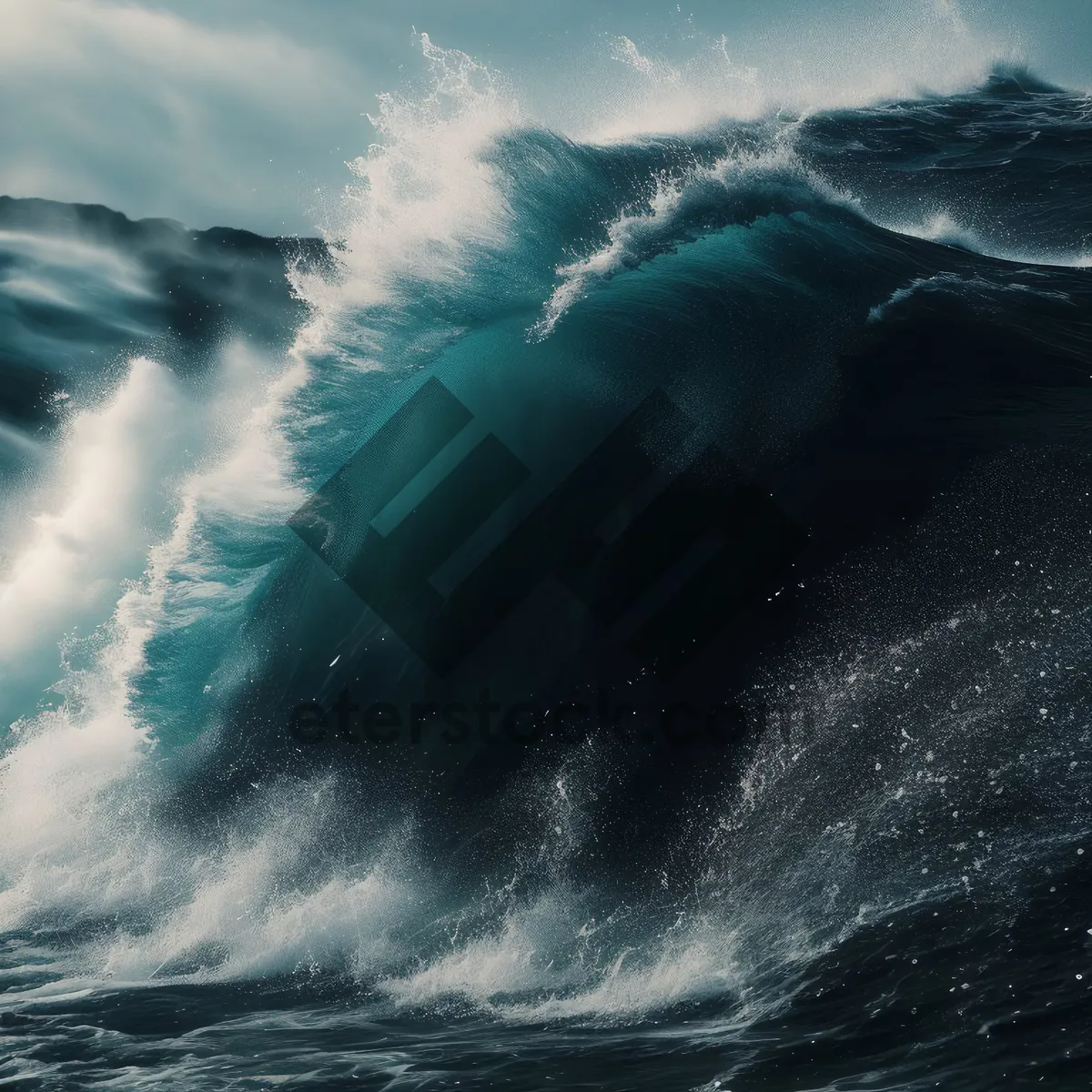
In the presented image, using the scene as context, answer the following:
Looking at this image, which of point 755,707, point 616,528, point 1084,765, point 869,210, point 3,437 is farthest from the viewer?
point 3,437

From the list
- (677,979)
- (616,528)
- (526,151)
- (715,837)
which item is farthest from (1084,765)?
(526,151)

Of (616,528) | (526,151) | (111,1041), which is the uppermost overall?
(526,151)

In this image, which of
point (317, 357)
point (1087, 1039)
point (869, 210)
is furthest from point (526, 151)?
point (1087, 1039)

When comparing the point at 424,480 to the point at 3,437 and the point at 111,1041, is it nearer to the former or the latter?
the point at 111,1041

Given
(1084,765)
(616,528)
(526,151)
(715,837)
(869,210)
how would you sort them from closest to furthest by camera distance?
(1084,765) < (715,837) < (616,528) < (526,151) < (869,210)

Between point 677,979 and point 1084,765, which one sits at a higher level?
point 1084,765

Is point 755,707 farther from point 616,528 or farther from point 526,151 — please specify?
point 526,151

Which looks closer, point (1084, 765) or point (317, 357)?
point (1084, 765)
